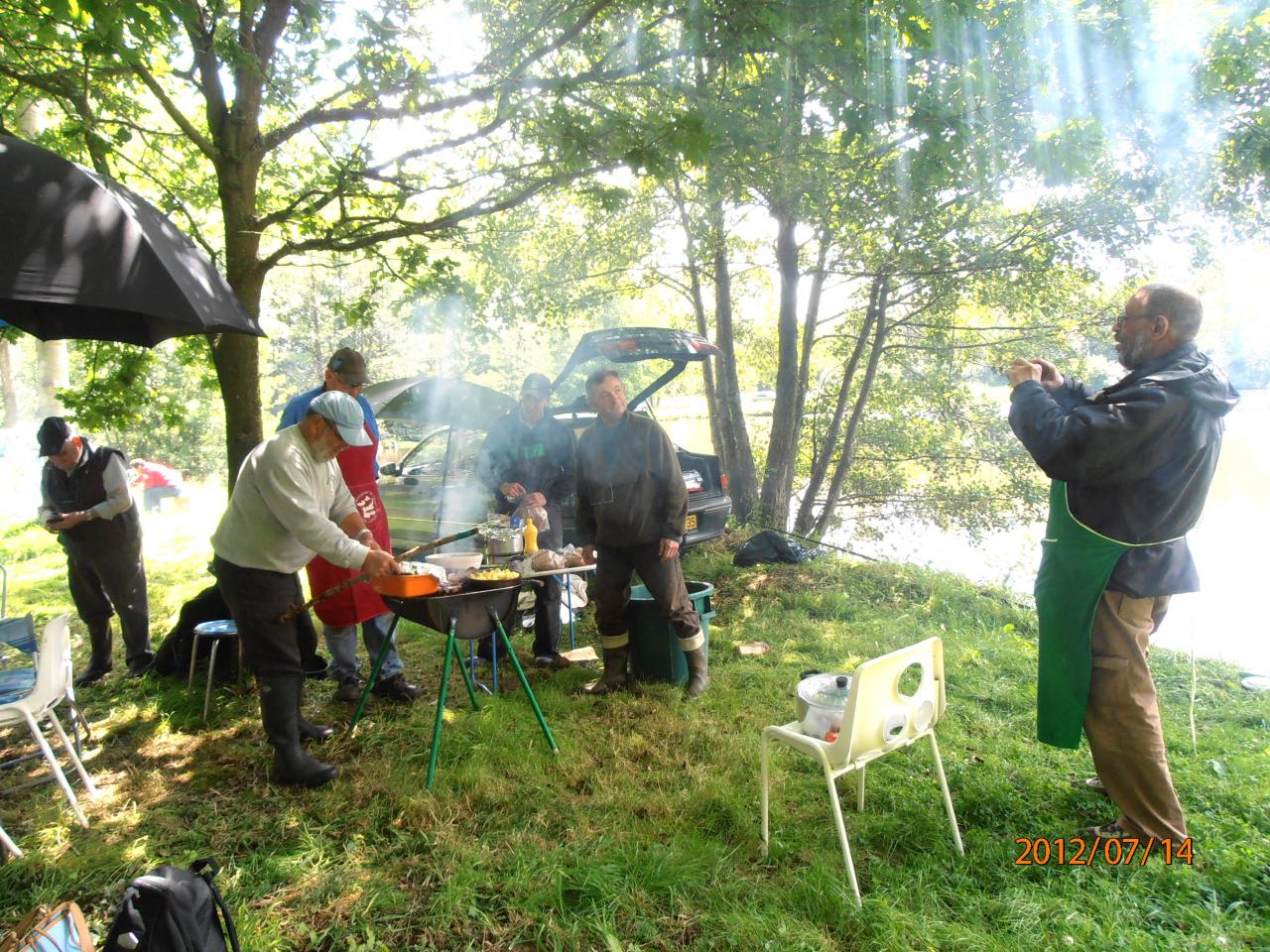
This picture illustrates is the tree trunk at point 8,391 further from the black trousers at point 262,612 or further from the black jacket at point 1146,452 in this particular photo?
the black jacket at point 1146,452

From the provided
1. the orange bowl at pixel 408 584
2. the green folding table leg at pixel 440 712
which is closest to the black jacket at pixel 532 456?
the green folding table leg at pixel 440 712

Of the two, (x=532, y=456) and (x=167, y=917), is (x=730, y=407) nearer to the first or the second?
(x=532, y=456)

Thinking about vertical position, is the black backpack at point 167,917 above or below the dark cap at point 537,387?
below

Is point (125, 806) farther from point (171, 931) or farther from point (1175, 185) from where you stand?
point (1175, 185)

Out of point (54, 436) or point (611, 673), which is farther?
point (611, 673)

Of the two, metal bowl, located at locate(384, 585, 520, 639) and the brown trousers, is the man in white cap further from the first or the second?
the brown trousers

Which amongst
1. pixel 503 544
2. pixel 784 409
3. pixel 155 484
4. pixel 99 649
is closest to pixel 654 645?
pixel 503 544

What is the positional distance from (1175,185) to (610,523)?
6585mm

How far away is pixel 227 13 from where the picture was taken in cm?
412

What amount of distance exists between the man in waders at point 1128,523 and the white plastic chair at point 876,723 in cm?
46

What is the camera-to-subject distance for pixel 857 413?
970 centimetres

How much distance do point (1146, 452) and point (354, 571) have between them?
3.48 metres

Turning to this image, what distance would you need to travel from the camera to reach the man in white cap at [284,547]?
8.94ft
